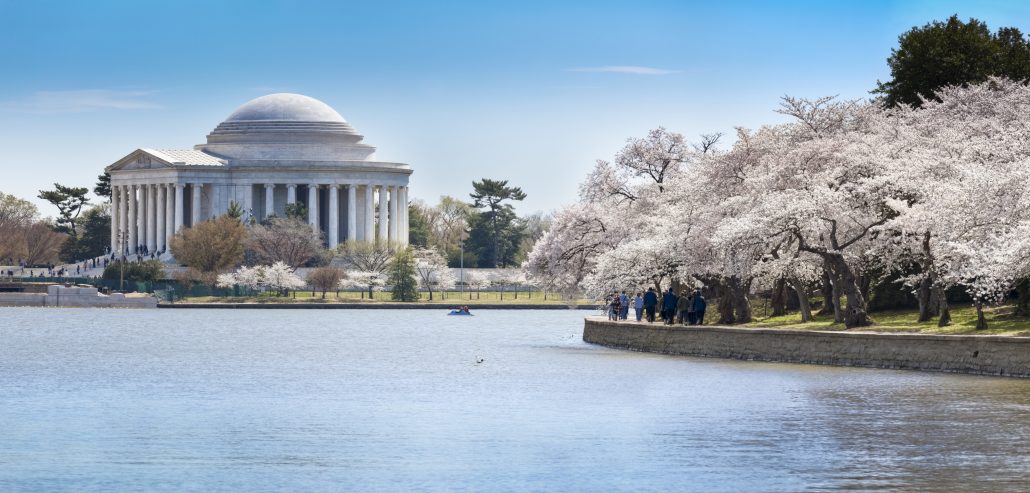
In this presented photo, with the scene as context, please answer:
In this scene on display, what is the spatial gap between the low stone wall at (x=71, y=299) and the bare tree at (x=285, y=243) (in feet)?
66.1

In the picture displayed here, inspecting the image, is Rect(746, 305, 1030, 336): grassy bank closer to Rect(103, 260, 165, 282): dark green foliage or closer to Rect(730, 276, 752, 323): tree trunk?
Rect(730, 276, 752, 323): tree trunk

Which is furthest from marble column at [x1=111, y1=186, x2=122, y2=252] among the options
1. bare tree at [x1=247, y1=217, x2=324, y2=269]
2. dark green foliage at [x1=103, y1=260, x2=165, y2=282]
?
dark green foliage at [x1=103, y1=260, x2=165, y2=282]

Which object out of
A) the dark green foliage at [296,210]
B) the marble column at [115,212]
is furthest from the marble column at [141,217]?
the dark green foliage at [296,210]

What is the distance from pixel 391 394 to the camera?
47562 millimetres

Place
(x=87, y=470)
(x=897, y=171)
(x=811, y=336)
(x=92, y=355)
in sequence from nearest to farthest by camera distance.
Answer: (x=87, y=470), (x=811, y=336), (x=897, y=171), (x=92, y=355)

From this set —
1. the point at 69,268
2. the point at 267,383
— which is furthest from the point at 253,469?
the point at 69,268

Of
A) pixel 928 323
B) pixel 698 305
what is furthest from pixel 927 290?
pixel 698 305

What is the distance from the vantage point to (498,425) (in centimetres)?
3906

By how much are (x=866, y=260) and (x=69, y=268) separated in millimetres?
125551

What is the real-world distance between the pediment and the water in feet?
404

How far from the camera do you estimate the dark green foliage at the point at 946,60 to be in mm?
84562

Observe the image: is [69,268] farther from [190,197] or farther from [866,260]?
[866,260]

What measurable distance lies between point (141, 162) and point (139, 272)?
3763 centimetres

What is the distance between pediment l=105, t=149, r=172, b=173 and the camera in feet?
616
